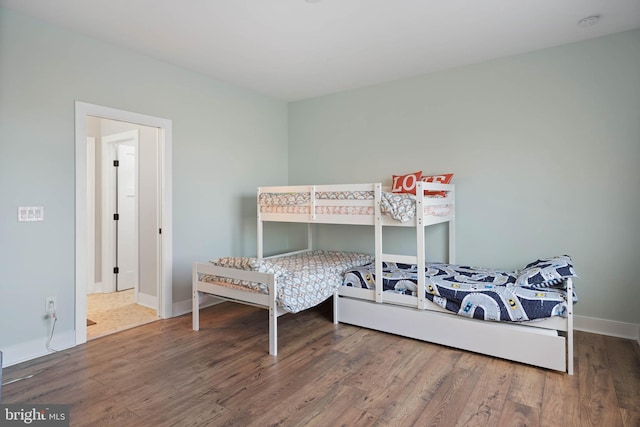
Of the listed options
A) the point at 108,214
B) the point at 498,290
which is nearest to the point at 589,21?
the point at 498,290

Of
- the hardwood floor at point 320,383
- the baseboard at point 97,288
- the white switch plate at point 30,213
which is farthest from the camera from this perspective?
the baseboard at point 97,288

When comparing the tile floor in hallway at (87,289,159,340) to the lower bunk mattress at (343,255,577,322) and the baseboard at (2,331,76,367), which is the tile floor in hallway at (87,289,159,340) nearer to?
the baseboard at (2,331,76,367)

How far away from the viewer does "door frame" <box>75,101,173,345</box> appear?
2906 millimetres

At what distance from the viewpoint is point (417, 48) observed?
3.25 m

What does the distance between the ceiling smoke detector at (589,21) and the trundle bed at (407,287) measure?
164cm

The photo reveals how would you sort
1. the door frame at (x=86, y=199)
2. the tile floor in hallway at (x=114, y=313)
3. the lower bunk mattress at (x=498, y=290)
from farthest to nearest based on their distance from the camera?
the tile floor in hallway at (x=114, y=313) → the door frame at (x=86, y=199) → the lower bunk mattress at (x=498, y=290)

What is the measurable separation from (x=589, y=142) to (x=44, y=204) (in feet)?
14.9

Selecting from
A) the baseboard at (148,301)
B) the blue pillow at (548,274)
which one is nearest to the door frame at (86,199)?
the baseboard at (148,301)

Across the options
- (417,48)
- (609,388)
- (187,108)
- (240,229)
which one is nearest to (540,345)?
(609,388)

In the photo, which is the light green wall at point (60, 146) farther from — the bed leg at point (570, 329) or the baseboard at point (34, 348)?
the bed leg at point (570, 329)

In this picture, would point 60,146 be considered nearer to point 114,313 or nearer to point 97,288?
point 114,313

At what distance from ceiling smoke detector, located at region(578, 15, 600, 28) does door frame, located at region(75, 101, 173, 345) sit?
3702 millimetres

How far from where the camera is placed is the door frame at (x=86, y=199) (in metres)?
2.91

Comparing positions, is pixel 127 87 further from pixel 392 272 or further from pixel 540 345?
pixel 540 345
